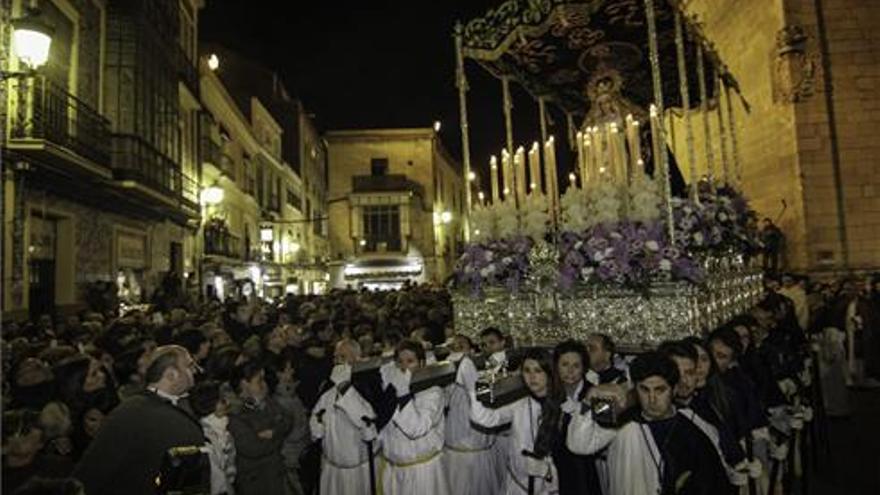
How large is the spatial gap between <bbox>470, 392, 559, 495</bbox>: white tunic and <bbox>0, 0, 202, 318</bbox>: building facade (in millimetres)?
8330

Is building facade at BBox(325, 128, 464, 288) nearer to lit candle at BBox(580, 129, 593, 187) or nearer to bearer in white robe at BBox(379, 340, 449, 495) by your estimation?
lit candle at BBox(580, 129, 593, 187)

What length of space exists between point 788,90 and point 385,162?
38606 millimetres

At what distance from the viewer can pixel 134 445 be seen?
3.54 meters

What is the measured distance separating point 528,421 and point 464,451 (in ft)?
4.43

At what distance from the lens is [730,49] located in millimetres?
16031

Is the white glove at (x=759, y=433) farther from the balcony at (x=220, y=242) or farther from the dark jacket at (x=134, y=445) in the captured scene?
the balcony at (x=220, y=242)

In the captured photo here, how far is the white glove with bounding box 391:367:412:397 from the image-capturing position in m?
5.22

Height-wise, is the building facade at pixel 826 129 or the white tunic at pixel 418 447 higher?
the building facade at pixel 826 129

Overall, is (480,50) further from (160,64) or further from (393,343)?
(160,64)

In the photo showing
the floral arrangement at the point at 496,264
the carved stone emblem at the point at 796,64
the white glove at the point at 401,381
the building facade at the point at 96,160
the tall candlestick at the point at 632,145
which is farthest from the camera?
the carved stone emblem at the point at 796,64

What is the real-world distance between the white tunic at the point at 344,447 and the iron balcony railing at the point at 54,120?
6354 millimetres

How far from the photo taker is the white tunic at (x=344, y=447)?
536cm

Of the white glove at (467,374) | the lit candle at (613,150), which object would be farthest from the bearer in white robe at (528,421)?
the lit candle at (613,150)

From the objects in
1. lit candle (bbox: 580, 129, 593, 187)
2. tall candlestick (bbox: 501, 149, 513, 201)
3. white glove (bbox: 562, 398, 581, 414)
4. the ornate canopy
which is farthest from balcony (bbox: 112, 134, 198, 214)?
white glove (bbox: 562, 398, 581, 414)
